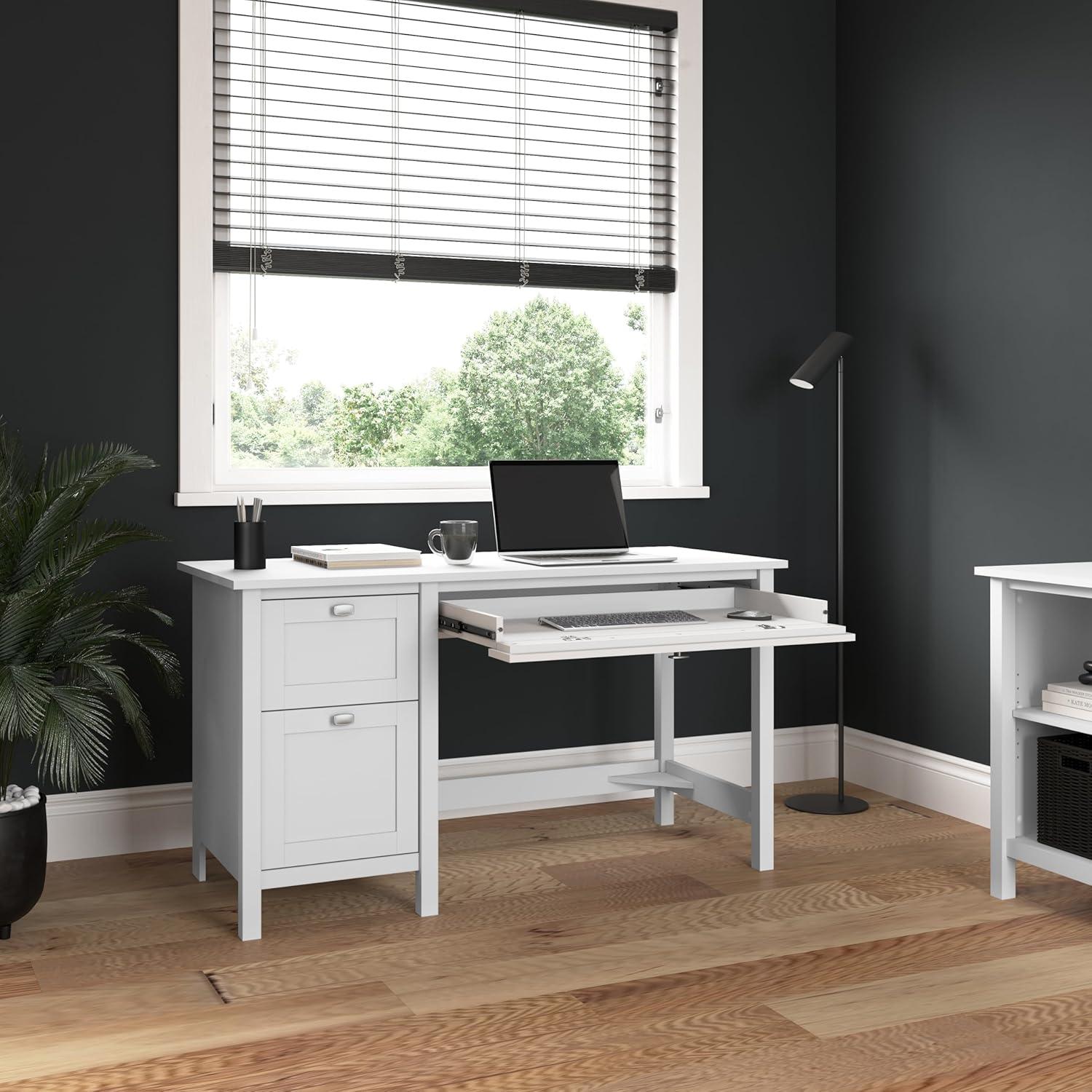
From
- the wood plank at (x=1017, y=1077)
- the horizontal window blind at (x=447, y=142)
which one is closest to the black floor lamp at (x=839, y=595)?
the horizontal window blind at (x=447, y=142)

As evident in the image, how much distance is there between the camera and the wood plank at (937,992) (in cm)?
244

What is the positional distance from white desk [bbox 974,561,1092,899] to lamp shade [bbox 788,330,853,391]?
100cm

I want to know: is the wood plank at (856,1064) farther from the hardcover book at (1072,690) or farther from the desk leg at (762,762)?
the desk leg at (762,762)

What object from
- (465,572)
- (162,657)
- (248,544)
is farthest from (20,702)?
(465,572)

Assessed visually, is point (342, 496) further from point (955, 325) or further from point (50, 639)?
point (955, 325)

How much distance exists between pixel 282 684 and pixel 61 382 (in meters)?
1.11

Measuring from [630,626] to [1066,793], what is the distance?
1056 millimetres

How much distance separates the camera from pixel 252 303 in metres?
3.64


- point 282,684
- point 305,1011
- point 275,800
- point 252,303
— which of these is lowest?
point 305,1011

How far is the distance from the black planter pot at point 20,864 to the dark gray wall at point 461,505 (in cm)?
64

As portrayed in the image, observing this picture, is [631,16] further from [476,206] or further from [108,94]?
[108,94]

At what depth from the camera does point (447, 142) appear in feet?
12.5

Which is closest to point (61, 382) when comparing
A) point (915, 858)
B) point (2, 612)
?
point (2, 612)

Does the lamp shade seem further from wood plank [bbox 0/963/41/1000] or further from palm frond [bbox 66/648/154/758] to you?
wood plank [bbox 0/963/41/1000]
